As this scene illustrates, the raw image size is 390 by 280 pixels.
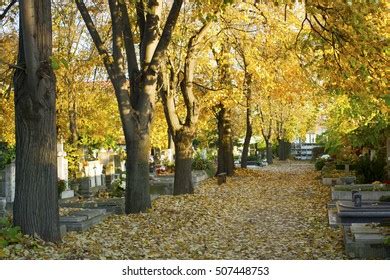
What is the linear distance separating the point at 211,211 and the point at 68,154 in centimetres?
846

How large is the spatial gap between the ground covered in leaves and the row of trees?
0.71 metres

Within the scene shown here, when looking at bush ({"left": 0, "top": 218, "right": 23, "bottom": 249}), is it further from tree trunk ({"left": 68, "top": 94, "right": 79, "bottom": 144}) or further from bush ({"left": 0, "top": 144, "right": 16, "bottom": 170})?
tree trunk ({"left": 68, "top": 94, "right": 79, "bottom": 144})

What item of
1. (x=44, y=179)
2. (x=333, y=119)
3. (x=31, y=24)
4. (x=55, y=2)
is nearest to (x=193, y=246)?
(x=44, y=179)

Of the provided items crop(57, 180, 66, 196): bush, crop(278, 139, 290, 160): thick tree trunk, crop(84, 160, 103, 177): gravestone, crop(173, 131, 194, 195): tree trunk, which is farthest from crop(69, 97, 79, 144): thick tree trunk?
crop(278, 139, 290, 160): thick tree trunk

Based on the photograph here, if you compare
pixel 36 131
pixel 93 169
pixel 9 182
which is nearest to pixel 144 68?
pixel 36 131

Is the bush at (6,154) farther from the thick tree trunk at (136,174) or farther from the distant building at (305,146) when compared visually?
the distant building at (305,146)

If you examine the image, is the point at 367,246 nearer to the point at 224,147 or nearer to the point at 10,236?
the point at 10,236

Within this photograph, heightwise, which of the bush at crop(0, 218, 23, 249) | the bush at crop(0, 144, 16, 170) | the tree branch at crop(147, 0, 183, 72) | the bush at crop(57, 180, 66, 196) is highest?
the tree branch at crop(147, 0, 183, 72)

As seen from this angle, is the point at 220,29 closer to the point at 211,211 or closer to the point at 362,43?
the point at 211,211

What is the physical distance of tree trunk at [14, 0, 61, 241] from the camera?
795cm

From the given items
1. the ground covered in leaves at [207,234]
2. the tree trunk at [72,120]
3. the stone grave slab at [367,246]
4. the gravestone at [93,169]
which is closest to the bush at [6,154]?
the tree trunk at [72,120]

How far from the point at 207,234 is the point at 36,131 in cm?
387

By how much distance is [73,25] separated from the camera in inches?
914

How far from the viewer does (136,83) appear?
12.4 m
